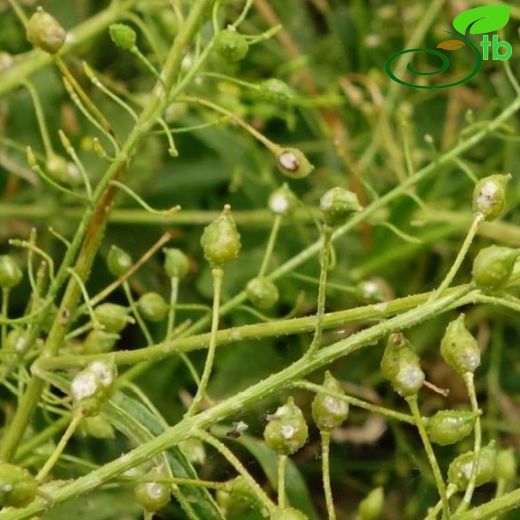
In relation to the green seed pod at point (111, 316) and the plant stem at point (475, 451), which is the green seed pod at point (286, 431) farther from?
the green seed pod at point (111, 316)

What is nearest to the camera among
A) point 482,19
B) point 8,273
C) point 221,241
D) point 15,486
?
point 15,486

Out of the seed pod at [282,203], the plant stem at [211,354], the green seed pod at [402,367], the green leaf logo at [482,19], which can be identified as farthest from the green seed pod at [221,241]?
the green leaf logo at [482,19]

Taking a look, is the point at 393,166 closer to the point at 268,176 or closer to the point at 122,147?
the point at 268,176

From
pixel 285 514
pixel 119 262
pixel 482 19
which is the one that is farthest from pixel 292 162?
pixel 482 19

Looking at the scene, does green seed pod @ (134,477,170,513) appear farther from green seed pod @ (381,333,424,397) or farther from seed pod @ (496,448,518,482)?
seed pod @ (496,448,518,482)

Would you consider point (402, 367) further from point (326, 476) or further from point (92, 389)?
point (92, 389)

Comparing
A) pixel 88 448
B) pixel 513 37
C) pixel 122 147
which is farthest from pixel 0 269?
pixel 513 37
